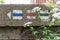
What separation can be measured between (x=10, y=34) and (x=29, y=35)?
0.75 ft

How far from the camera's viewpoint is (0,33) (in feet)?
6.59

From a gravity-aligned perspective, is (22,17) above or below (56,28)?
above

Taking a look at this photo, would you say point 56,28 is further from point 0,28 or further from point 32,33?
point 0,28

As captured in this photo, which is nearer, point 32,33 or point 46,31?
point 46,31

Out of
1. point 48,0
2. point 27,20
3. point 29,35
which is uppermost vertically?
point 48,0

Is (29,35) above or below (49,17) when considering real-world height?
below

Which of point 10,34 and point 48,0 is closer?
point 10,34

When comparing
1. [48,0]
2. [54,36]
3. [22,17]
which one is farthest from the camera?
[48,0]

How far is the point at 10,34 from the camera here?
200 cm

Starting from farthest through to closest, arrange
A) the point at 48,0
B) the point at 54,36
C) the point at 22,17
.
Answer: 1. the point at 48,0
2. the point at 22,17
3. the point at 54,36

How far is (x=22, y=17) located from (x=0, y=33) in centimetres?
33

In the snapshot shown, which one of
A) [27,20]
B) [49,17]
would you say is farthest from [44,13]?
[27,20]

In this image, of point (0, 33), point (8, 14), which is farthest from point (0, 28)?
point (8, 14)

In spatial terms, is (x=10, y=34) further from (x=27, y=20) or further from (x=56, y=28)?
(x=56, y=28)
